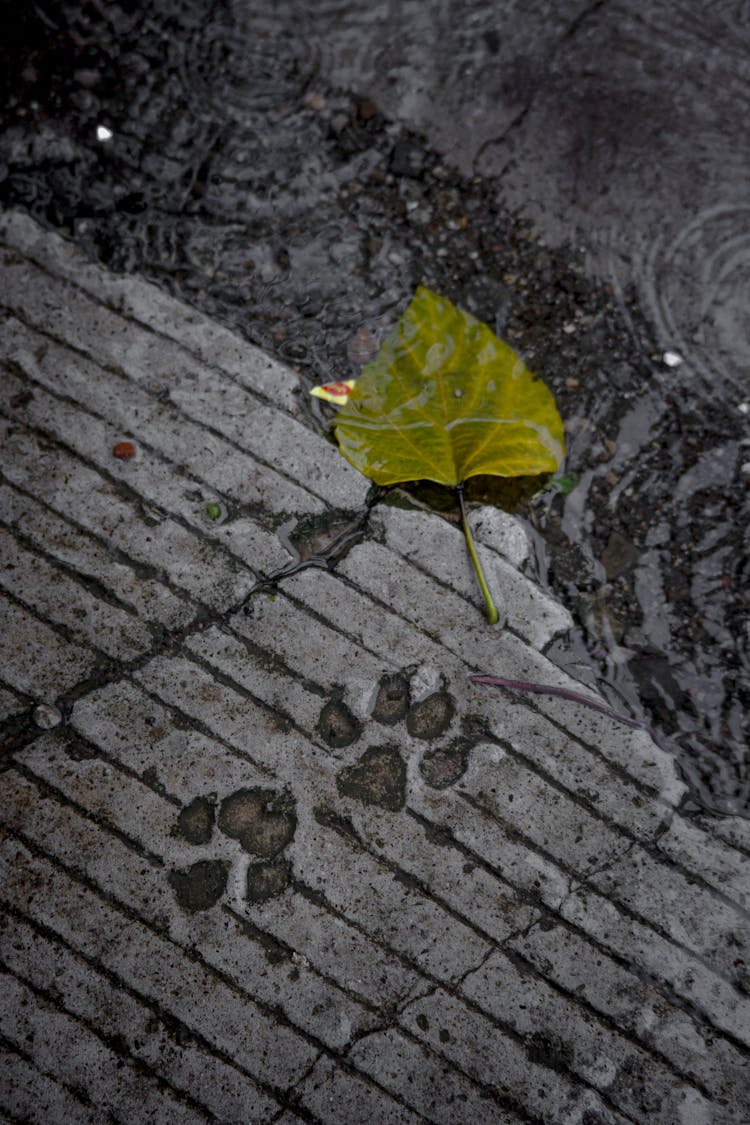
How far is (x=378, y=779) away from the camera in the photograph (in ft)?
5.49

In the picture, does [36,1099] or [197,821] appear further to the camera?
[197,821]

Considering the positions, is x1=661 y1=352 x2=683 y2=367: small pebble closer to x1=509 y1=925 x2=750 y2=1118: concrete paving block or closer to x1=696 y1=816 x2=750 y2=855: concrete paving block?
x1=696 y1=816 x2=750 y2=855: concrete paving block

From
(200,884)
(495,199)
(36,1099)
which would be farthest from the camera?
(495,199)

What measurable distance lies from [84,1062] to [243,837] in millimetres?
460

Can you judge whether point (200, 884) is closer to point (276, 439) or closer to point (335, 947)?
point (335, 947)

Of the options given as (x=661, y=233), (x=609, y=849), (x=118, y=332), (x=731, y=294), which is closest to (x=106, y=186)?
(x=118, y=332)

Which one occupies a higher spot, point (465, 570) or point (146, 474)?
point (465, 570)

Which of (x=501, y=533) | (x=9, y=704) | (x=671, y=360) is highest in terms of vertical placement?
(x=671, y=360)

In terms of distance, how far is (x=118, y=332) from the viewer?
1985 millimetres

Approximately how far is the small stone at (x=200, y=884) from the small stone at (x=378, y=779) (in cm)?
27

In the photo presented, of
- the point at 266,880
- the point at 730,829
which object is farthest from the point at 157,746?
Answer: the point at 730,829

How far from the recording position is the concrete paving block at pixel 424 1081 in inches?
58.9

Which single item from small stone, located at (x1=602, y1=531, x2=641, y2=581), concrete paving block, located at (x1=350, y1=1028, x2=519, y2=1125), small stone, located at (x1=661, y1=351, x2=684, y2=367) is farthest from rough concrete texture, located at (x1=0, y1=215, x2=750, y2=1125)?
small stone, located at (x1=661, y1=351, x2=684, y2=367)

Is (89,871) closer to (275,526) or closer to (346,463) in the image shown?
(275,526)
